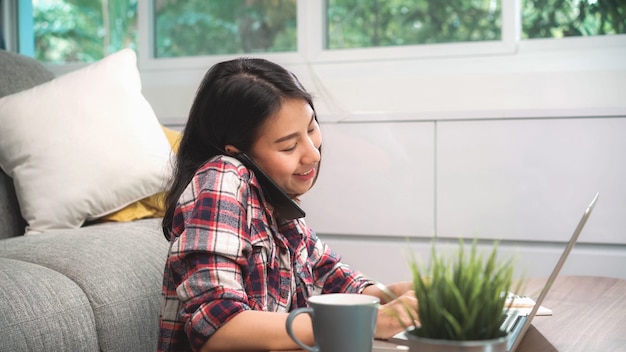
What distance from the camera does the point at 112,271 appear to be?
1.57 meters

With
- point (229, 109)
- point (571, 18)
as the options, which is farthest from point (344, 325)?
point (571, 18)

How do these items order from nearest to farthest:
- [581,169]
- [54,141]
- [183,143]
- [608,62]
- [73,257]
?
1. [183,143]
2. [73,257]
3. [54,141]
4. [581,169]
5. [608,62]

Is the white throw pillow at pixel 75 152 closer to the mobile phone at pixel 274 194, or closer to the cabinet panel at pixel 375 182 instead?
the cabinet panel at pixel 375 182

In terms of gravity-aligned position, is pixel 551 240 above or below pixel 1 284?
below

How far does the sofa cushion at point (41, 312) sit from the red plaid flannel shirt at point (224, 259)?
0.32m

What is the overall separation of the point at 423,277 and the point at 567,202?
1.86 meters

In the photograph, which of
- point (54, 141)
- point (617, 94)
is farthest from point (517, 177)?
point (54, 141)

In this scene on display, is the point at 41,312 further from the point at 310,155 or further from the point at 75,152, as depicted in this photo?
the point at 75,152

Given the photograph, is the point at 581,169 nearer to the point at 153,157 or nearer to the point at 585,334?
the point at 153,157

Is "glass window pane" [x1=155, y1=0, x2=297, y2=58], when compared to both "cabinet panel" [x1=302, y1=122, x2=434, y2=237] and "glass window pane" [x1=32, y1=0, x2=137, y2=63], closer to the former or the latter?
"glass window pane" [x1=32, y1=0, x2=137, y2=63]

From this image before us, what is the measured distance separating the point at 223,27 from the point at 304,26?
37 centimetres

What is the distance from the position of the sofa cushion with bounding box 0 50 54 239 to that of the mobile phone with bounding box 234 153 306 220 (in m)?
1.09

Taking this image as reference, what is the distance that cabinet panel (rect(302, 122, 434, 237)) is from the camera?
2.56 m

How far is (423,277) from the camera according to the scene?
26.9 inches
